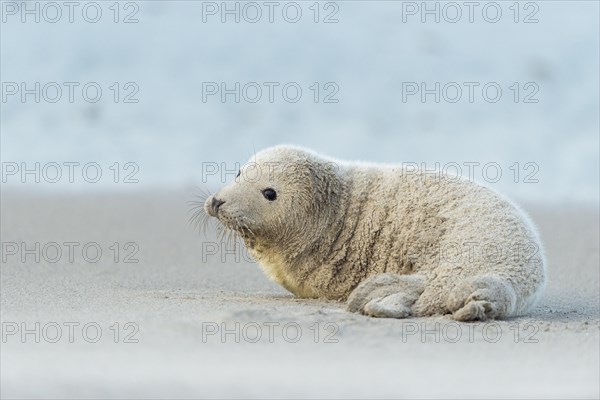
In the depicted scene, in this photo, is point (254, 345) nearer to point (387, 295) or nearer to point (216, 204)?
point (387, 295)

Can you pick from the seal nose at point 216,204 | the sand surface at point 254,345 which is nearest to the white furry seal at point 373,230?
the seal nose at point 216,204

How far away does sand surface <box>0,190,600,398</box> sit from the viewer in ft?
15.3

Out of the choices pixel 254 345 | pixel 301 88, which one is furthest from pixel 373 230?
pixel 301 88

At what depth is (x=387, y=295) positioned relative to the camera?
616cm

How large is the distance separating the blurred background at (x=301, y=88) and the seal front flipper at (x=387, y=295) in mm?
7833

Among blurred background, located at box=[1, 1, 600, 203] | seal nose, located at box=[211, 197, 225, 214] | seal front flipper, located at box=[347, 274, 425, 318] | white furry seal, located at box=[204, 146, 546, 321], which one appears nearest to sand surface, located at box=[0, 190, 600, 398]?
seal front flipper, located at box=[347, 274, 425, 318]

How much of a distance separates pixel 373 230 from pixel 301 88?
11.6 metres

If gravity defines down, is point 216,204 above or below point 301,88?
below

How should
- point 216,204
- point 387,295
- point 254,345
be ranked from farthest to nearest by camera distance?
point 216,204
point 387,295
point 254,345

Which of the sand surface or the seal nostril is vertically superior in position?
the seal nostril

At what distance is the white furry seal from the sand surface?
0.24 meters

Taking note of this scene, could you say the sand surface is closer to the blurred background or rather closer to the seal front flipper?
the seal front flipper

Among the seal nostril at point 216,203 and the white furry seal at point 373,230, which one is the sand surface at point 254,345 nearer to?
the white furry seal at point 373,230

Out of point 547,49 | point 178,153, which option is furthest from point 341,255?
point 547,49
